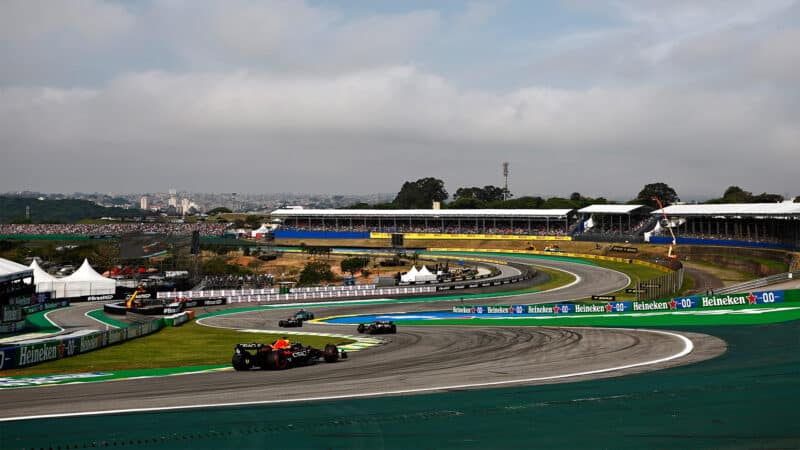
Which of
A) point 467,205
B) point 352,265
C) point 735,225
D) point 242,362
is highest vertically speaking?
point 467,205

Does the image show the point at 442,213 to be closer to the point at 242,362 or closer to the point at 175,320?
the point at 175,320

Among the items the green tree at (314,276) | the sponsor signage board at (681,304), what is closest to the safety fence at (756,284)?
the sponsor signage board at (681,304)

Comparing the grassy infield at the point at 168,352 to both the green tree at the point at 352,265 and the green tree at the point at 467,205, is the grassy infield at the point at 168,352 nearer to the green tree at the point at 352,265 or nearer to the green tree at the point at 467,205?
the green tree at the point at 352,265

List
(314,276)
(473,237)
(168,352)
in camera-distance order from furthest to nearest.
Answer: (473,237) < (314,276) < (168,352)

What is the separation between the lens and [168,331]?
39500 mm

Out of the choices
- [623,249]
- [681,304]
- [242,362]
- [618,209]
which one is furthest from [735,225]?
[242,362]

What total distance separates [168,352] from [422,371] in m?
13.1

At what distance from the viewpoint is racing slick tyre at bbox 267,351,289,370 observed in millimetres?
23266

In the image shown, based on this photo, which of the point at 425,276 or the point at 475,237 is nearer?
the point at 425,276

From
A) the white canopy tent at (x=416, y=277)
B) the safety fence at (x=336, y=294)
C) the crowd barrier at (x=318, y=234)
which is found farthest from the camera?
the crowd barrier at (x=318, y=234)

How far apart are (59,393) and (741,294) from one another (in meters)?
37.6

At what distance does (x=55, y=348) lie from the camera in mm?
26578

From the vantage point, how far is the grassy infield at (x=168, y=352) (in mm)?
25141

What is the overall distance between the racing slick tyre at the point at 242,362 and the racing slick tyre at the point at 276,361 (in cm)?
68
